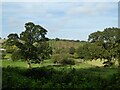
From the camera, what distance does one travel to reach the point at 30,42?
106 feet

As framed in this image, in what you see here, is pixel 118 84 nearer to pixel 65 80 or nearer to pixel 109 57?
pixel 65 80

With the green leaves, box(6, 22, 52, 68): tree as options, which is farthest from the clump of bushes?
box(6, 22, 52, 68): tree

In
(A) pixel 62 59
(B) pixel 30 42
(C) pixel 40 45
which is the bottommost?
(A) pixel 62 59

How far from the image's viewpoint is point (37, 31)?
108 feet

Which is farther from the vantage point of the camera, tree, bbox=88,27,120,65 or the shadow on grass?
tree, bbox=88,27,120,65

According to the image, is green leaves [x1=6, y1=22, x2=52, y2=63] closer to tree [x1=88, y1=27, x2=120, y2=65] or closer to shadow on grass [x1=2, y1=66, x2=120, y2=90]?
tree [x1=88, y1=27, x2=120, y2=65]

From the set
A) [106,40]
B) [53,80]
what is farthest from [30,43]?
[53,80]

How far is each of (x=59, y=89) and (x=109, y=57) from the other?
103 feet

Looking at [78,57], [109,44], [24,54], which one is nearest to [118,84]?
[24,54]

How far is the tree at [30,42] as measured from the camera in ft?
104

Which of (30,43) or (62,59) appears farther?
(62,59)

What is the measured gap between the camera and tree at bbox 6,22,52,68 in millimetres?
31614

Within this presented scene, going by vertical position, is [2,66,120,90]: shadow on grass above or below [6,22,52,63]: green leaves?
below

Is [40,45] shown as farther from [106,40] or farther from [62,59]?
[106,40]
